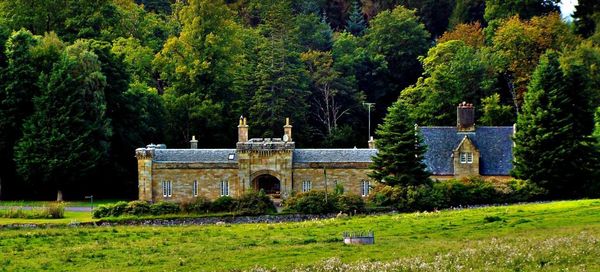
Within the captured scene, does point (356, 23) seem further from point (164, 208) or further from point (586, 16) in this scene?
point (164, 208)

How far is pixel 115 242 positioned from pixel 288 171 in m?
27.0

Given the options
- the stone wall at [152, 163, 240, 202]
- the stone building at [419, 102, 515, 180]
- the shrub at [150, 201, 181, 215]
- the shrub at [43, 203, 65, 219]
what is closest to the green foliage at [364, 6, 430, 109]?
the stone building at [419, 102, 515, 180]

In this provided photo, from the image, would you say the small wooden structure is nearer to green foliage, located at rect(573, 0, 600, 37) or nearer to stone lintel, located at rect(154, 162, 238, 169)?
stone lintel, located at rect(154, 162, 238, 169)

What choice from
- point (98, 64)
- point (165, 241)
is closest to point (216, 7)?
point (98, 64)

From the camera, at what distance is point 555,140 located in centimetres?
7194

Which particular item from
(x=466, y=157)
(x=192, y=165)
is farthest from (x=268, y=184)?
(x=466, y=157)

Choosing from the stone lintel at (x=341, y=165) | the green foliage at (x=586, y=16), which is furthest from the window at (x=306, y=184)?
the green foliage at (x=586, y=16)

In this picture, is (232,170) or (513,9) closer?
(232,170)

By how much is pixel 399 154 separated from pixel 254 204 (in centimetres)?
966

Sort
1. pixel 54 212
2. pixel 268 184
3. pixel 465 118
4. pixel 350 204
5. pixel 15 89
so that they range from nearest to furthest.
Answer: pixel 54 212, pixel 350 204, pixel 465 118, pixel 15 89, pixel 268 184

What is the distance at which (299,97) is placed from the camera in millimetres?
99875

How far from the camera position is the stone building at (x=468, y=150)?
76875 millimetres

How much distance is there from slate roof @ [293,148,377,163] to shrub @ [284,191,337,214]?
9.20 metres

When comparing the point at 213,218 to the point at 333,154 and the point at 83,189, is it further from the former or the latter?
the point at 83,189
